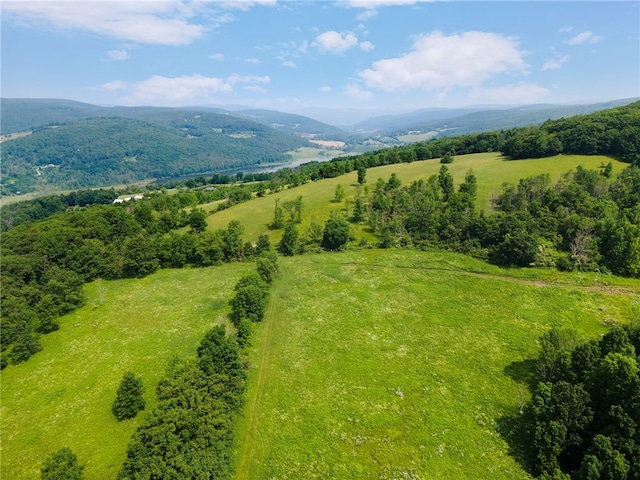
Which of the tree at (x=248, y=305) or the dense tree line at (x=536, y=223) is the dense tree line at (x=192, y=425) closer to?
the tree at (x=248, y=305)

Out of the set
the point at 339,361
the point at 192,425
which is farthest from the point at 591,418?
the point at 192,425

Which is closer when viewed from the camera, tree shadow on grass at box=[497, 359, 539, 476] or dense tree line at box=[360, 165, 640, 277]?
tree shadow on grass at box=[497, 359, 539, 476]

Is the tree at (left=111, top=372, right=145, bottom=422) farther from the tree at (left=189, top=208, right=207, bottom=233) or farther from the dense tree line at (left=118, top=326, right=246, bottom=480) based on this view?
the tree at (left=189, top=208, right=207, bottom=233)

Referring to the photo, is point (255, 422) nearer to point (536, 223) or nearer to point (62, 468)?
point (62, 468)

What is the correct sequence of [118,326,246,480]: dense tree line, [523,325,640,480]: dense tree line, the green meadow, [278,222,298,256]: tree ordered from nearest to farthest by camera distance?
[523,325,640,480]: dense tree line, [118,326,246,480]: dense tree line, the green meadow, [278,222,298,256]: tree

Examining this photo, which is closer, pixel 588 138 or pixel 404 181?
pixel 588 138

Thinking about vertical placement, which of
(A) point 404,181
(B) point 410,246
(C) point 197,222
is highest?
(A) point 404,181

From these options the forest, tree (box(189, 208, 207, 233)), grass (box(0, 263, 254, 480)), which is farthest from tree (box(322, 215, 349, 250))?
tree (box(189, 208, 207, 233))
